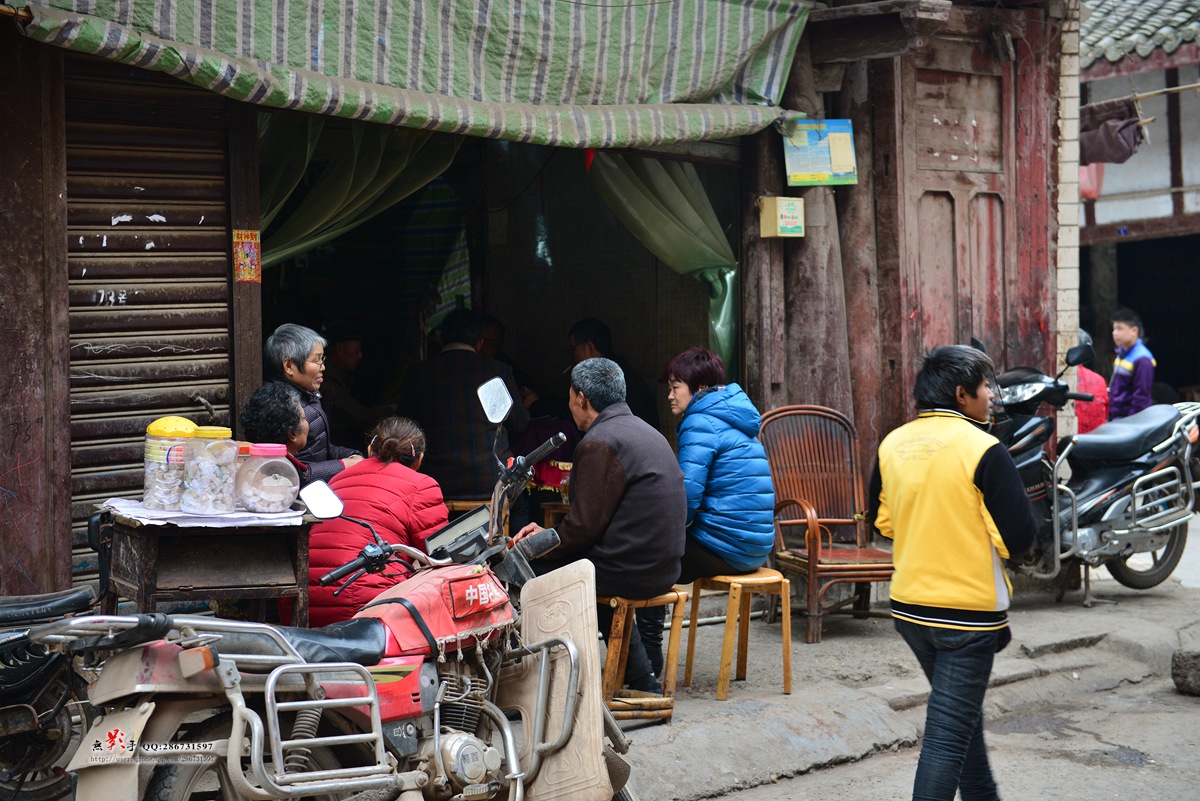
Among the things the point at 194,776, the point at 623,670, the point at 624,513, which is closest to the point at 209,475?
the point at 194,776

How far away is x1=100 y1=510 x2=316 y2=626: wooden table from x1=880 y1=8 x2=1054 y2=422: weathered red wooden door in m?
4.81

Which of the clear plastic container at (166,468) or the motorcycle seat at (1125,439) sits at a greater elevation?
the clear plastic container at (166,468)

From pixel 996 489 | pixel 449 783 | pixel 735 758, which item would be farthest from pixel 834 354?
pixel 449 783

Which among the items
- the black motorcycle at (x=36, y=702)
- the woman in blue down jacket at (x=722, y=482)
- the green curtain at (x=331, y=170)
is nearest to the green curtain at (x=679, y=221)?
the green curtain at (x=331, y=170)

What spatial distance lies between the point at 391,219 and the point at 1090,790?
258 inches

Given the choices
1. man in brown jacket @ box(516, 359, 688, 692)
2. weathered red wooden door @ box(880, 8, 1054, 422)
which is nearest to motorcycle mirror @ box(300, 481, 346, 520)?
man in brown jacket @ box(516, 359, 688, 692)

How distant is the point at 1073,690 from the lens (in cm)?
686

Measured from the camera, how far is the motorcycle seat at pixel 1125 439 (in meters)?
8.16

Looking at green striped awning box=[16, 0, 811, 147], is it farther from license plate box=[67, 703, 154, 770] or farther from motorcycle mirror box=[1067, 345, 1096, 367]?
license plate box=[67, 703, 154, 770]

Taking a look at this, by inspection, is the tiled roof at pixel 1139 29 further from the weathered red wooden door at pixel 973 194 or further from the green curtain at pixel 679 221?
the green curtain at pixel 679 221

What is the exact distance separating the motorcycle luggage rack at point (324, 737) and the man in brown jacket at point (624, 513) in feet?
5.22

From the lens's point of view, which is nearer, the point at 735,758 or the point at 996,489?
the point at 996,489

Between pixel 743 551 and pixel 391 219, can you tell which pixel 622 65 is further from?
pixel 391 219

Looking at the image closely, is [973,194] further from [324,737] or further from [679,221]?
[324,737]
